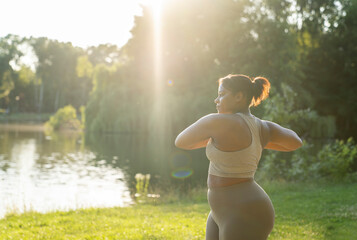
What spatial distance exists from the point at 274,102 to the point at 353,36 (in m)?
28.5

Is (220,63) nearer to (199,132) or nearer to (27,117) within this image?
(199,132)

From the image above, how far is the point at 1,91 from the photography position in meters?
71.2

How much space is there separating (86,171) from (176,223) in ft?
45.3

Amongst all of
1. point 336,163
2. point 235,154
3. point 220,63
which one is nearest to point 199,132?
point 235,154

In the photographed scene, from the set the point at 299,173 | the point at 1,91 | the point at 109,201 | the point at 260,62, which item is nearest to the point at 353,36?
the point at 260,62

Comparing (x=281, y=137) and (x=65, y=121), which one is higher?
(x=281, y=137)

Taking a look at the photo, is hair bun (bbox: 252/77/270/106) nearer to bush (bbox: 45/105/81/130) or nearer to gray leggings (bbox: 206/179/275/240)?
gray leggings (bbox: 206/179/275/240)

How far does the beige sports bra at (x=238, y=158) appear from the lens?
2.61 m

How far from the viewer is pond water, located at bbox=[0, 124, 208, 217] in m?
13.8

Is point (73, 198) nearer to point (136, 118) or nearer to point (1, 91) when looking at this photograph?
point (136, 118)

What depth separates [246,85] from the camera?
2686 mm

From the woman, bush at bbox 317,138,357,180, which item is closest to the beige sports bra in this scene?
the woman

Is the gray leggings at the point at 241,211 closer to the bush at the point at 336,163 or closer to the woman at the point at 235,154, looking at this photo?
the woman at the point at 235,154

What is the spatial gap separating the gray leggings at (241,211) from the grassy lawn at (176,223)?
3257mm
